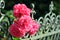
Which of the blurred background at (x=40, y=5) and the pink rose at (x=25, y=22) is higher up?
the pink rose at (x=25, y=22)

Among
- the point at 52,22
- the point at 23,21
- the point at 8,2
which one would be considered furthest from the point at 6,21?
the point at 8,2

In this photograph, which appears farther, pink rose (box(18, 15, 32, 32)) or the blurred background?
the blurred background

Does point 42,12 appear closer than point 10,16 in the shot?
No

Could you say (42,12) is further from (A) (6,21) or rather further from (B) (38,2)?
(A) (6,21)

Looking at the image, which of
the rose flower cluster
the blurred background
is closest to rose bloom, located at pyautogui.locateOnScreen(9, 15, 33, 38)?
the rose flower cluster

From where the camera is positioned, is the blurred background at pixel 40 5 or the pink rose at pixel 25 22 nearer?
the pink rose at pixel 25 22

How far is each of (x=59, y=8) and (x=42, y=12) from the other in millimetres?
378

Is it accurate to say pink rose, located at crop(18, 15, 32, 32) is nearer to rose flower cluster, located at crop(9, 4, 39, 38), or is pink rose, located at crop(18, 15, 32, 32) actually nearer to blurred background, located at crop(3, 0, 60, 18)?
rose flower cluster, located at crop(9, 4, 39, 38)

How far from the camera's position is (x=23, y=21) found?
9.09ft

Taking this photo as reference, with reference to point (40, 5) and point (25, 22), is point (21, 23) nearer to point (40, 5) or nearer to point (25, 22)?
point (25, 22)

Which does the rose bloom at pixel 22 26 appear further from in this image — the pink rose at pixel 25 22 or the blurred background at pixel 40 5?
the blurred background at pixel 40 5

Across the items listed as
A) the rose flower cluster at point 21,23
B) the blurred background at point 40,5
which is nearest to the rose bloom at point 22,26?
the rose flower cluster at point 21,23

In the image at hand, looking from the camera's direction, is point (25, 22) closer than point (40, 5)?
Yes

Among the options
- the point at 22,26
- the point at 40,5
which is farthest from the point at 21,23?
the point at 40,5
